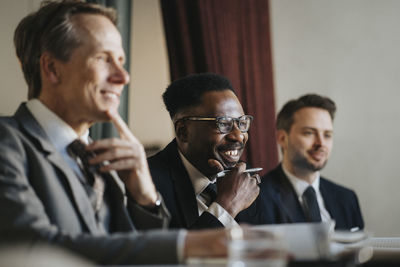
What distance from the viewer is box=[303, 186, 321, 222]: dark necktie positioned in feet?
9.05

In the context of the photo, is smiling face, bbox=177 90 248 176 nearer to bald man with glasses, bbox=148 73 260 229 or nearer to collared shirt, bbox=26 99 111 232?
bald man with glasses, bbox=148 73 260 229

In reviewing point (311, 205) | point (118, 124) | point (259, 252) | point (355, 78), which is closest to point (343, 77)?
point (355, 78)

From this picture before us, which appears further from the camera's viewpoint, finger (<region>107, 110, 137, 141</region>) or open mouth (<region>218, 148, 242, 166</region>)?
open mouth (<region>218, 148, 242, 166</region>)

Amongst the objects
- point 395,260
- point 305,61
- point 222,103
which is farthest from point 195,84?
point 305,61

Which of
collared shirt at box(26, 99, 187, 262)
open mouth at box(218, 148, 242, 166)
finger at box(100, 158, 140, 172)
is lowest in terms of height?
open mouth at box(218, 148, 242, 166)

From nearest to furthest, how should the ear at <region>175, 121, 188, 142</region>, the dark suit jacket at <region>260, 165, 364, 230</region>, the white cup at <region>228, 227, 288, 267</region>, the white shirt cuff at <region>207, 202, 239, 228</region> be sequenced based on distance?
the white cup at <region>228, 227, 288, 267</region>
the white shirt cuff at <region>207, 202, 239, 228</region>
the ear at <region>175, 121, 188, 142</region>
the dark suit jacket at <region>260, 165, 364, 230</region>

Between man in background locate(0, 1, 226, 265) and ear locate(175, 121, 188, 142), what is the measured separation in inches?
27.8

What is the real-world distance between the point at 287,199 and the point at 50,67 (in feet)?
5.63

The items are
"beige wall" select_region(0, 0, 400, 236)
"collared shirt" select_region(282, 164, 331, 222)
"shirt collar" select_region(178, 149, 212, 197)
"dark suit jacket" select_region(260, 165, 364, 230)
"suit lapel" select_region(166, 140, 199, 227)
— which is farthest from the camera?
"beige wall" select_region(0, 0, 400, 236)

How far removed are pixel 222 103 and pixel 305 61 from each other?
234 centimetres

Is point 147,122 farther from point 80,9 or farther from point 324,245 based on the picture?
point 324,245

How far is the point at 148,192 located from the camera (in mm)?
1464

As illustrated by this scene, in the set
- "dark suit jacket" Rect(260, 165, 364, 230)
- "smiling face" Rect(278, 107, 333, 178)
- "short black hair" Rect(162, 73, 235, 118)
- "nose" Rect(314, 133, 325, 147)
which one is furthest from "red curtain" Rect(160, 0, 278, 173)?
"short black hair" Rect(162, 73, 235, 118)

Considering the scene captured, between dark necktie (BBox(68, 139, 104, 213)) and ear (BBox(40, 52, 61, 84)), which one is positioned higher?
ear (BBox(40, 52, 61, 84))
